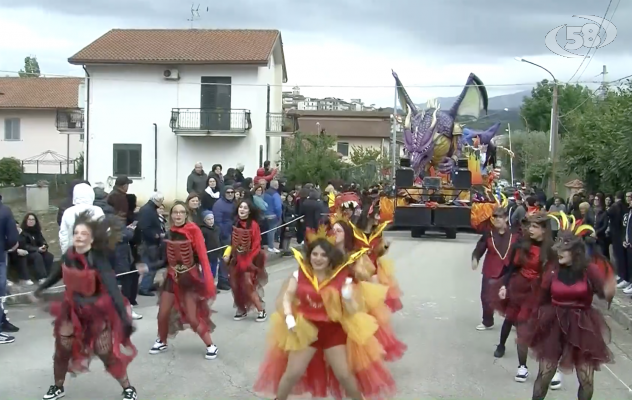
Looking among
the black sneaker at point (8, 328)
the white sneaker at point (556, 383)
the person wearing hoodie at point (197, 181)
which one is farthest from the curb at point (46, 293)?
the white sneaker at point (556, 383)

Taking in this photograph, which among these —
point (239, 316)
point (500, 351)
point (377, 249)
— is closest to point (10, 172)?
point (239, 316)

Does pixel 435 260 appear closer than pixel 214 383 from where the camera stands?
No

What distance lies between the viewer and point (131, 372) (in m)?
7.90

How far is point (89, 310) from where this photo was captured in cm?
655

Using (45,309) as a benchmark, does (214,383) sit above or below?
below

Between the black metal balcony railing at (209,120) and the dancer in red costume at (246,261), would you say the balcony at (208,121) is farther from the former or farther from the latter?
the dancer in red costume at (246,261)

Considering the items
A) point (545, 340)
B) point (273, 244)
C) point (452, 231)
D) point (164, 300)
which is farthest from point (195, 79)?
point (545, 340)

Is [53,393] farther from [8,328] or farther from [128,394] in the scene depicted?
[8,328]

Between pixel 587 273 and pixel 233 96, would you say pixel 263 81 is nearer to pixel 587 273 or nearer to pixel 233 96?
pixel 233 96

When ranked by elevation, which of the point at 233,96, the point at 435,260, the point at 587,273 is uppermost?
the point at 233,96

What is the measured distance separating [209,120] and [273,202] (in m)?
18.5

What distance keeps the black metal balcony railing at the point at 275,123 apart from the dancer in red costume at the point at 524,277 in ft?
95.6

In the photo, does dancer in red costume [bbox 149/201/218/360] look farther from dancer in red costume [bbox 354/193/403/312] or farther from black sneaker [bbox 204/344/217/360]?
dancer in red costume [bbox 354/193/403/312]

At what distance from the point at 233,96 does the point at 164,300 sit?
27.5 meters
